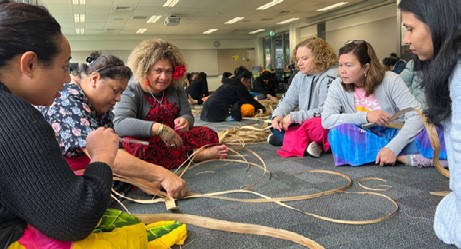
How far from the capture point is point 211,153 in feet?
9.87

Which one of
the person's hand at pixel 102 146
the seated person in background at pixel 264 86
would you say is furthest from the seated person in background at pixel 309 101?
the seated person in background at pixel 264 86

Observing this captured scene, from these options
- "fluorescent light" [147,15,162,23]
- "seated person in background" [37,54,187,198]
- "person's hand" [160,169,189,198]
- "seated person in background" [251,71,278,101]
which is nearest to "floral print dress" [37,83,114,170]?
"seated person in background" [37,54,187,198]

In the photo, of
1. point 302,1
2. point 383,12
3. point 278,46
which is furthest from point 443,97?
point 278,46

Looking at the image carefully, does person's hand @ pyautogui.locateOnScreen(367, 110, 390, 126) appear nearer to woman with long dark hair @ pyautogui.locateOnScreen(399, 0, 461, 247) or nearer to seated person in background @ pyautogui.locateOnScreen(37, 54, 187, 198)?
woman with long dark hair @ pyautogui.locateOnScreen(399, 0, 461, 247)

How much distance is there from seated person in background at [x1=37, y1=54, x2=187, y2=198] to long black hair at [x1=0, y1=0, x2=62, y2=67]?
0.91m

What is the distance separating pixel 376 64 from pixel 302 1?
8.89 metres

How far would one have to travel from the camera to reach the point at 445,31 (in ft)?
3.77

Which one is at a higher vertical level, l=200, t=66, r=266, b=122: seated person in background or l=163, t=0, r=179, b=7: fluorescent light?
l=163, t=0, r=179, b=7: fluorescent light

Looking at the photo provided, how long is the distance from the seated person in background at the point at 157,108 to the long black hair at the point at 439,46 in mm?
1695

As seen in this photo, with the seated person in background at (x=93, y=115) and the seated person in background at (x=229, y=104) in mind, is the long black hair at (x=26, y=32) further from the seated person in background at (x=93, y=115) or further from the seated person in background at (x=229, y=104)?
the seated person in background at (x=229, y=104)

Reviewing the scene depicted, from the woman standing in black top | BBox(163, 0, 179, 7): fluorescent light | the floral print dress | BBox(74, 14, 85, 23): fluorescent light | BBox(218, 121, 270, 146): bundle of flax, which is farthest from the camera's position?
BBox(74, 14, 85, 23): fluorescent light

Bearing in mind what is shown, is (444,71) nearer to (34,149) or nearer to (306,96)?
(34,149)

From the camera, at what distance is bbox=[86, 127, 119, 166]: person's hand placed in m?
1.03

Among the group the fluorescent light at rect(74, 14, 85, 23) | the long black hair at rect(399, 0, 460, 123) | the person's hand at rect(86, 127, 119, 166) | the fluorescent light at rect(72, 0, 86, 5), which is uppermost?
the fluorescent light at rect(74, 14, 85, 23)
